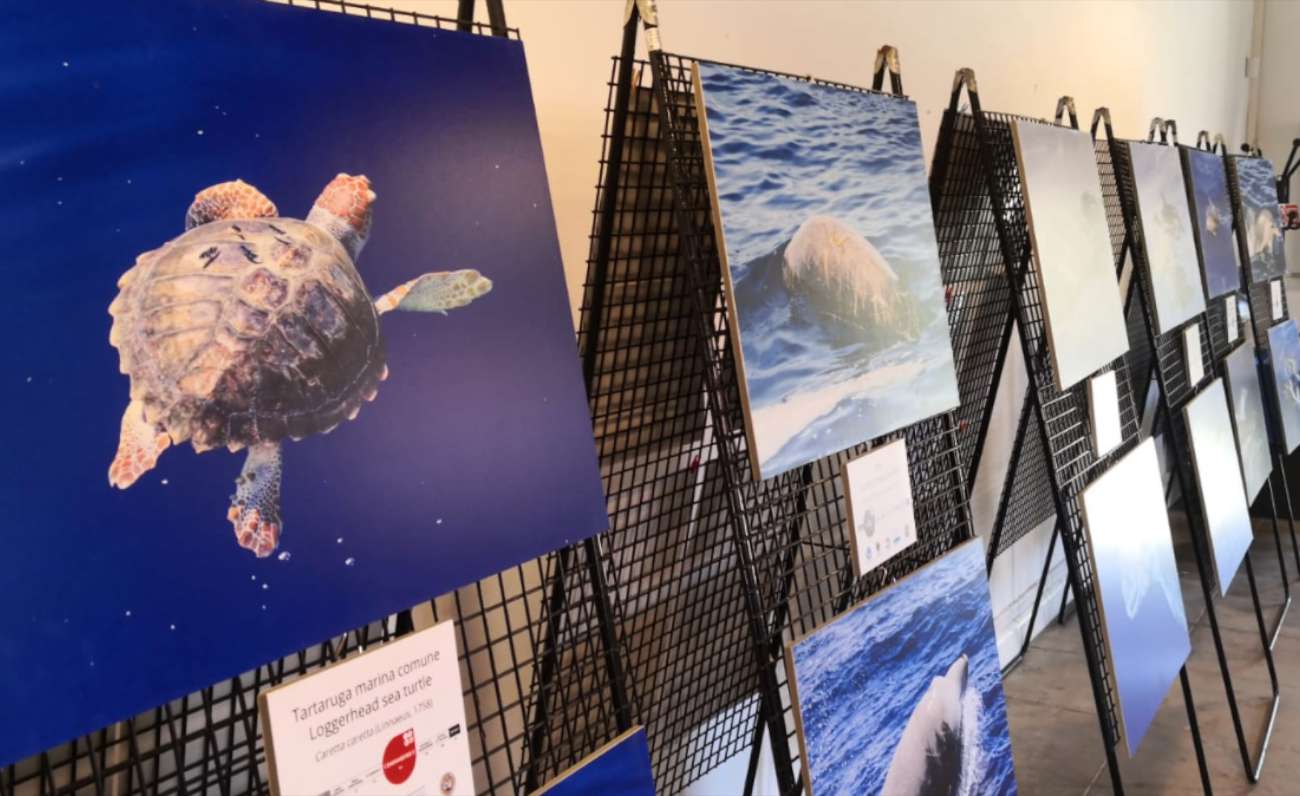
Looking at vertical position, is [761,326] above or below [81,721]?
above

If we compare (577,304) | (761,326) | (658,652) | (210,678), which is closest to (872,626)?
(658,652)

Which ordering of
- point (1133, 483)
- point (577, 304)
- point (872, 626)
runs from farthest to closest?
point (1133, 483) → point (577, 304) → point (872, 626)

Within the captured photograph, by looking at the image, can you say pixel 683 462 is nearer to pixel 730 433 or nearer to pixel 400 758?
pixel 730 433

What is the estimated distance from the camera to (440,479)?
87 centimetres

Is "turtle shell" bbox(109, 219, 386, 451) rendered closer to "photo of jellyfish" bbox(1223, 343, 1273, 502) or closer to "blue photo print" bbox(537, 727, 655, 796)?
"blue photo print" bbox(537, 727, 655, 796)

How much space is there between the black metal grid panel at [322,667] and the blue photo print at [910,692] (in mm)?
288

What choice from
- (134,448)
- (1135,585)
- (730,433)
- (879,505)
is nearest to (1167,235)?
(1135,585)

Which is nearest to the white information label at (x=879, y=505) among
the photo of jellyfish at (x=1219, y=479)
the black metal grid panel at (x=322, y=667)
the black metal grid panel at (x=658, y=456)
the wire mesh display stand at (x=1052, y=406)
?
the black metal grid panel at (x=658, y=456)

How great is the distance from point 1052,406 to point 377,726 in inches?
67.6

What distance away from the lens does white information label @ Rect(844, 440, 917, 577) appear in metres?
1.44

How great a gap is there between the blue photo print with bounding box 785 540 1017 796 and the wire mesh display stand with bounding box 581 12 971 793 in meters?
0.06

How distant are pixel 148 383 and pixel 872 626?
3.44 ft

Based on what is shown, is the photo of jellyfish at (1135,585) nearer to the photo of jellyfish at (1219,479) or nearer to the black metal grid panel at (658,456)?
the photo of jellyfish at (1219,479)

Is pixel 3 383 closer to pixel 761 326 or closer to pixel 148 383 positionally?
pixel 148 383
